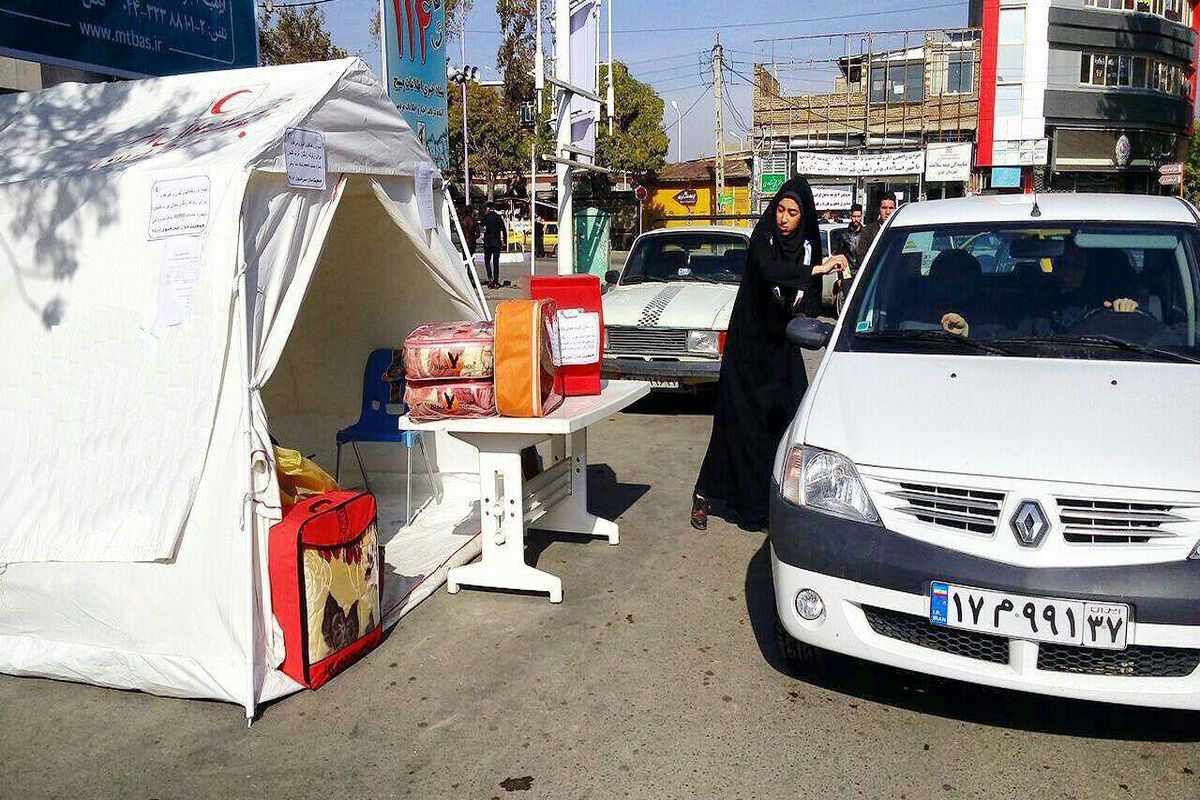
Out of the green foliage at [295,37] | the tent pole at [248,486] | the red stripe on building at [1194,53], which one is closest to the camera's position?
the tent pole at [248,486]

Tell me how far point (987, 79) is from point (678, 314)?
3924 cm

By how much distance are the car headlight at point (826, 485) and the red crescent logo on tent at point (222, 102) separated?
337 cm

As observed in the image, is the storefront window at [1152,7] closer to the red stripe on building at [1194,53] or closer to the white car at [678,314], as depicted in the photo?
the red stripe on building at [1194,53]

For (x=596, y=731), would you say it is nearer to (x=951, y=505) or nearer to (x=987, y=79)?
(x=951, y=505)

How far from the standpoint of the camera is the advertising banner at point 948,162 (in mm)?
38875

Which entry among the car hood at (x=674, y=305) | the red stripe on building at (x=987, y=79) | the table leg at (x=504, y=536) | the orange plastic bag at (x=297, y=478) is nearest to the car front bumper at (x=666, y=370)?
the car hood at (x=674, y=305)

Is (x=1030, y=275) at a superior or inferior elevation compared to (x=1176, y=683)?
superior

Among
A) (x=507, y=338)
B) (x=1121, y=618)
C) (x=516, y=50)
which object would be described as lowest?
(x=1121, y=618)

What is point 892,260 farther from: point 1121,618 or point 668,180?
point 668,180

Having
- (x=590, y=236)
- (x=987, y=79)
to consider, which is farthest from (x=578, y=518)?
(x=987, y=79)

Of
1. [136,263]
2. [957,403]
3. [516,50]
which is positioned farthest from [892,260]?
[516,50]

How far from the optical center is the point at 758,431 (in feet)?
19.0

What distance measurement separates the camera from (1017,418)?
3549mm

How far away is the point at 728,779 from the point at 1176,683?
57.0 inches
